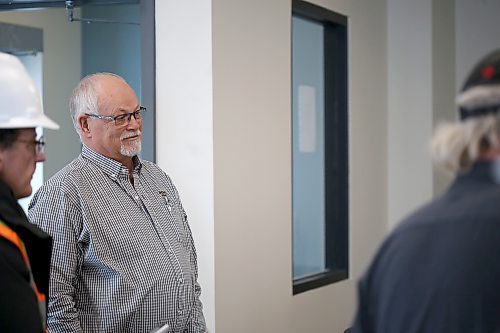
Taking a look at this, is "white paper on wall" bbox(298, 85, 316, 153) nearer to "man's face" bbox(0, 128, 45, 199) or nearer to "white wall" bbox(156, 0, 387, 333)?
"white wall" bbox(156, 0, 387, 333)

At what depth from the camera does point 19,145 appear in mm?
1802

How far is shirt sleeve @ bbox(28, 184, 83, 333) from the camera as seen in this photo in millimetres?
2426

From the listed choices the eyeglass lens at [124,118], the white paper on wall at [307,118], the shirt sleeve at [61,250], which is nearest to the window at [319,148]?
the white paper on wall at [307,118]

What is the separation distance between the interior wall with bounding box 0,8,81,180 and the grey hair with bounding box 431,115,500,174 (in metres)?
4.52

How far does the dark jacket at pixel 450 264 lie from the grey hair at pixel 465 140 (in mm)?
21

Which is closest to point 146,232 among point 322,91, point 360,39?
point 322,91

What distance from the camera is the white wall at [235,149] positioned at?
3623mm

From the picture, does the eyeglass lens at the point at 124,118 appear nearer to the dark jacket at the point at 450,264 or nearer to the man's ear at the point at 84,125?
the man's ear at the point at 84,125

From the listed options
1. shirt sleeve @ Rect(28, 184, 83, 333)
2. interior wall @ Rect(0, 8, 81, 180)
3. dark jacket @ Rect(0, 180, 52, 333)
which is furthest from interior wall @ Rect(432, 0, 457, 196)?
dark jacket @ Rect(0, 180, 52, 333)

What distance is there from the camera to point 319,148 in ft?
15.9

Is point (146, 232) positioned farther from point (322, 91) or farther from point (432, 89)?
point (432, 89)

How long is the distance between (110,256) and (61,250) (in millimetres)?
144

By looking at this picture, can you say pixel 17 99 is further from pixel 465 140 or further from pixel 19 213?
pixel 465 140

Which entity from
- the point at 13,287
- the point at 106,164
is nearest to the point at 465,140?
the point at 13,287
